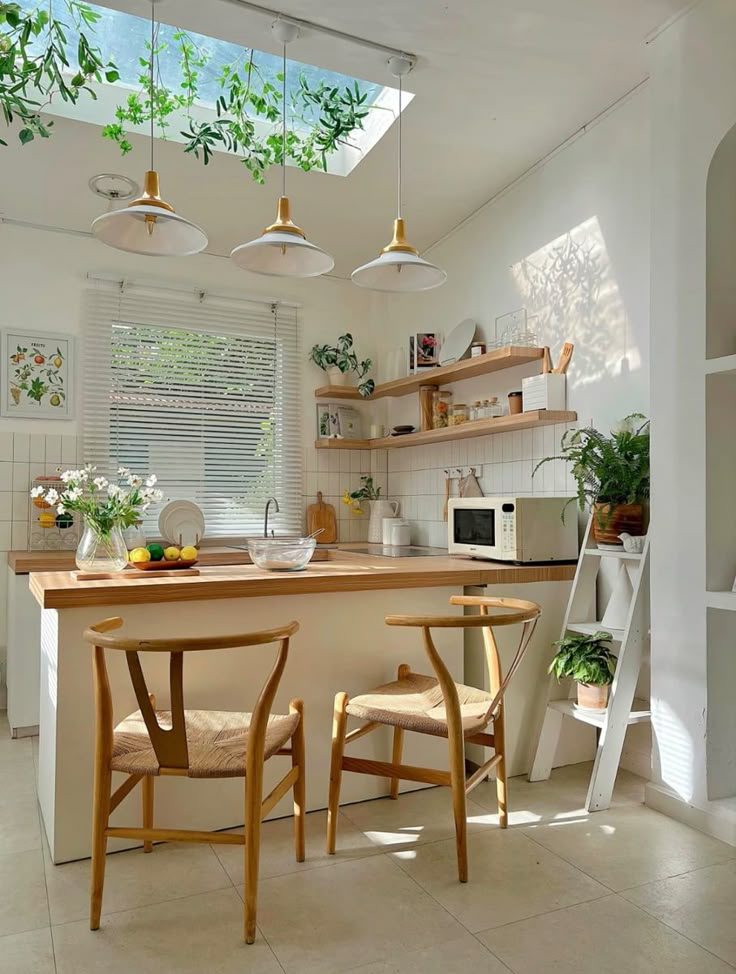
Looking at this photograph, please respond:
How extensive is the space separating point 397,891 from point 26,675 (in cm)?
217

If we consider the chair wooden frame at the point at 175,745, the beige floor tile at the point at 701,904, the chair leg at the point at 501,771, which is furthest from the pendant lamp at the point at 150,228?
the beige floor tile at the point at 701,904

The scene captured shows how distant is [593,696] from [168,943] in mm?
1623

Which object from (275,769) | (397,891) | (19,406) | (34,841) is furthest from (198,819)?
(19,406)

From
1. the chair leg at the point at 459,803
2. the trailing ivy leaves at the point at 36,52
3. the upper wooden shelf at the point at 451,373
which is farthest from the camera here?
the upper wooden shelf at the point at 451,373

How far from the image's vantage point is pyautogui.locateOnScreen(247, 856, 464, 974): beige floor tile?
1654 millimetres

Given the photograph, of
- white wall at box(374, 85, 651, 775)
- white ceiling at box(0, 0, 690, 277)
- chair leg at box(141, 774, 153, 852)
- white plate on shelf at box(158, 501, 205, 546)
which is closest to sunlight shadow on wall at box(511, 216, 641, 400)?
white wall at box(374, 85, 651, 775)

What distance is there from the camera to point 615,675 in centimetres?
250

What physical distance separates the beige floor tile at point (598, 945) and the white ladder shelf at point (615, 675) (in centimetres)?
66

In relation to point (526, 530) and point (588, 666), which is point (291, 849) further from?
point (526, 530)

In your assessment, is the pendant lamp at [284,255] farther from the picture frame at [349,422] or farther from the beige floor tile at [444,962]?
the picture frame at [349,422]

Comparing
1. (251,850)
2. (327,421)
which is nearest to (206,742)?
(251,850)

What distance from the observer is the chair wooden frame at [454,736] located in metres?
1.97

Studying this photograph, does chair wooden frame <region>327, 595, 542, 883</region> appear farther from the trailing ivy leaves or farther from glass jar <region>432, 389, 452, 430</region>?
the trailing ivy leaves

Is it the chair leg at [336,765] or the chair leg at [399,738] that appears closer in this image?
the chair leg at [336,765]
